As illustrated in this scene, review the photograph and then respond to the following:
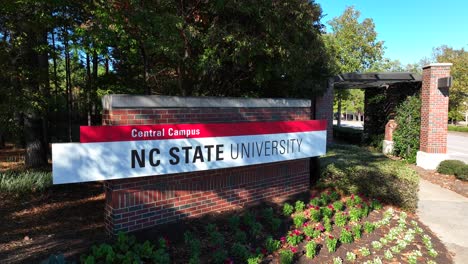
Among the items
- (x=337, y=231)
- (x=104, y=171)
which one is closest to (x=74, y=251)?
(x=104, y=171)

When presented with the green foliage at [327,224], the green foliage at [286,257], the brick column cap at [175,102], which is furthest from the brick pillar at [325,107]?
the green foliage at [286,257]

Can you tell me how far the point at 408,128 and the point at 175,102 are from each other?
11.4m

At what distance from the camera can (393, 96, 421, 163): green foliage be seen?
1308 centimetres

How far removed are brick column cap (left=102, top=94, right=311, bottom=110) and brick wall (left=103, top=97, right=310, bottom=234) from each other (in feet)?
0.19

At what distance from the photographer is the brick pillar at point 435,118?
38.5 feet

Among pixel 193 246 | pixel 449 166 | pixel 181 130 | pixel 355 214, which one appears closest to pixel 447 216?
pixel 355 214

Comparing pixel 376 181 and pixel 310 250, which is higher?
pixel 376 181

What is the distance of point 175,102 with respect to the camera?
4.85m

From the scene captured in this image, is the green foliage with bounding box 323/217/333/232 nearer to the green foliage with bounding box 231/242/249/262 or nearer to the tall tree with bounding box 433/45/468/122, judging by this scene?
the green foliage with bounding box 231/242/249/262

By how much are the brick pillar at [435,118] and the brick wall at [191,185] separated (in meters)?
7.33

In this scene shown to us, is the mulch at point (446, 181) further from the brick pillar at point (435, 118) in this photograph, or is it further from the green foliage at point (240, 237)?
→ the green foliage at point (240, 237)

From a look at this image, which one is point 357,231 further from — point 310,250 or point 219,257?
point 219,257

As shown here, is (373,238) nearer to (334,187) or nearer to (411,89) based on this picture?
(334,187)

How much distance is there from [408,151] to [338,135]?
9.78 metres
